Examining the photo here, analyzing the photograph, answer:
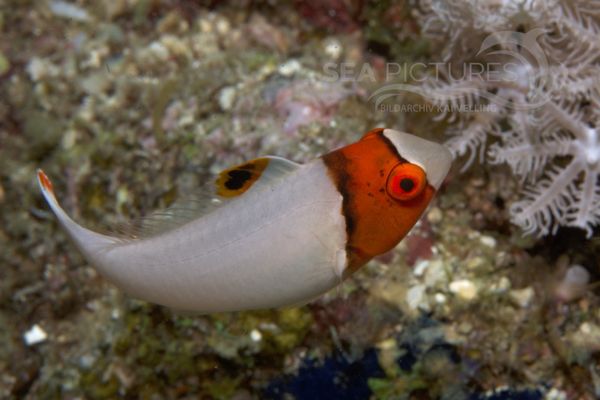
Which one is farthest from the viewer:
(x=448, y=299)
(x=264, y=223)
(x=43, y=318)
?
(x=43, y=318)

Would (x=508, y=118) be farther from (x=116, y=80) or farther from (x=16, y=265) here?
(x=16, y=265)

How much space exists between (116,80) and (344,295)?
2955mm

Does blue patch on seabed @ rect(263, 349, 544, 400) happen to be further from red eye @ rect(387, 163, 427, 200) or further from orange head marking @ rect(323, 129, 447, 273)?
red eye @ rect(387, 163, 427, 200)

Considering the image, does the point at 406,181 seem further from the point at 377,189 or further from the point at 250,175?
the point at 250,175

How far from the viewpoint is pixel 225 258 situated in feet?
6.87

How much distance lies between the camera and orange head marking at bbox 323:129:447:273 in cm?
199

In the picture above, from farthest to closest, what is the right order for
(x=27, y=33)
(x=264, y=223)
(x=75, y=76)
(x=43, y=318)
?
(x=27, y=33) < (x=75, y=76) < (x=43, y=318) < (x=264, y=223)

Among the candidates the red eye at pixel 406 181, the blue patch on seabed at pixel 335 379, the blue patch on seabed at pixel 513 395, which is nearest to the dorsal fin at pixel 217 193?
the red eye at pixel 406 181

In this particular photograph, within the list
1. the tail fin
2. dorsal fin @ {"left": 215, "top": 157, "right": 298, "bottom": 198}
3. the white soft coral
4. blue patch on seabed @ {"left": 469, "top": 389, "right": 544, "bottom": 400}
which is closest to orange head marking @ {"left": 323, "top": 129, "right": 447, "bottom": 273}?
dorsal fin @ {"left": 215, "top": 157, "right": 298, "bottom": 198}

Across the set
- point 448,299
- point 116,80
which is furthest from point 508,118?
point 116,80

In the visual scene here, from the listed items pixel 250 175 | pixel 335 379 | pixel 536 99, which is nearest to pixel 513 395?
pixel 335 379

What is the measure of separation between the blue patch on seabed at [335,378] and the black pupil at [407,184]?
1.66 meters

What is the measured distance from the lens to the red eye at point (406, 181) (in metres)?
1.96

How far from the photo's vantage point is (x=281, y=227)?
6.82 feet
